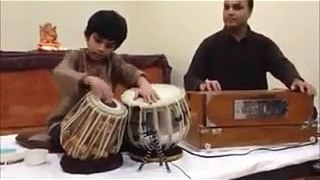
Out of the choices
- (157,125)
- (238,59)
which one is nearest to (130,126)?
(157,125)

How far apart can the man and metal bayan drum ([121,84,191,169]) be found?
0.88 feet

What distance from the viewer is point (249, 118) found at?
1.14m

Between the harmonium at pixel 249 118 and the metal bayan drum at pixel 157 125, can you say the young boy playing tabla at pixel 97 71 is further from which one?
the harmonium at pixel 249 118

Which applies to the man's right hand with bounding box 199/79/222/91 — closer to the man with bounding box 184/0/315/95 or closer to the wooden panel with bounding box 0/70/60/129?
the man with bounding box 184/0/315/95

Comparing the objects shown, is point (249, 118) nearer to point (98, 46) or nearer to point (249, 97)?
point (249, 97)

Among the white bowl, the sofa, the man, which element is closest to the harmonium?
the man

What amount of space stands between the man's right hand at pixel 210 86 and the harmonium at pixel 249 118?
55mm

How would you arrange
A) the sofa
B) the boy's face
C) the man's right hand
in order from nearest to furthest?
the boy's face → the man's right hand → the sofa

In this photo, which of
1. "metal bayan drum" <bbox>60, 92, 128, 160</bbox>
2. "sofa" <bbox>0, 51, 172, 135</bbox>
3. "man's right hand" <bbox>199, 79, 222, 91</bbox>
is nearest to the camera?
"metal bayan drum" <bbox>60, 92, 128, 160</bbox>

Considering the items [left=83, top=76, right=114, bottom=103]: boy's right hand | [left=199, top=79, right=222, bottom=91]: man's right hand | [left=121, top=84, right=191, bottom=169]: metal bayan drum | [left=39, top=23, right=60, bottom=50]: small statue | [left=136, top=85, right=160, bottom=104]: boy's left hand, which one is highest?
[left=39, top=23, right=60, bottom=50]: small statue

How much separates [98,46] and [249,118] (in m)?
0.36

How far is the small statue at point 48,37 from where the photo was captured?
1.64 metres

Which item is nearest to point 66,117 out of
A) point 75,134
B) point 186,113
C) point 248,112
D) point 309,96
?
point 75,134

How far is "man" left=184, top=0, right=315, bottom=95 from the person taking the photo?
1.30 meters
